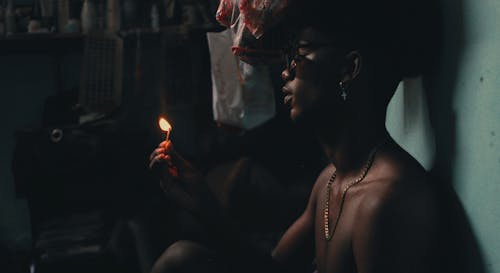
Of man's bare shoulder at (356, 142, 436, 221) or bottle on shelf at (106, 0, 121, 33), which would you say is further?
bottle on shelf at (106, 0, 121, 33)

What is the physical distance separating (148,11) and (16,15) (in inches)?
32.8

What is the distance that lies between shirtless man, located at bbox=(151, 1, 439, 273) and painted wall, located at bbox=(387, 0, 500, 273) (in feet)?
0.26

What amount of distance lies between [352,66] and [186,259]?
0.81m

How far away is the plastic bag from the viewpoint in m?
3.12

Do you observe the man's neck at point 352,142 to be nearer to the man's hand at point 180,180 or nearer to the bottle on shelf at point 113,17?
the man's hand at point 180,180

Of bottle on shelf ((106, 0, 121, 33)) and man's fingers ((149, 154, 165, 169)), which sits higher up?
bottle on shelf ((106, 0, 121, 33))

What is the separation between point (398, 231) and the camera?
3.45ft

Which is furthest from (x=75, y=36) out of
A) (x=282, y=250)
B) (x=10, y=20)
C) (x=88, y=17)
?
(x=282, y=250)

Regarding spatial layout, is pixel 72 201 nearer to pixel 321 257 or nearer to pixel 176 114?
pixel 176 114

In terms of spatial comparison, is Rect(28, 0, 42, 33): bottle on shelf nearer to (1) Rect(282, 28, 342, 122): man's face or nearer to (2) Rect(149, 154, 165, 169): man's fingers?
(2) Rect(149, 154, 165, 169): man's fingers

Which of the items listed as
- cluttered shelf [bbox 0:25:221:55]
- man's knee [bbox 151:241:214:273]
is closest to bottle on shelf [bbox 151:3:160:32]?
cluttered shelf [bbox 0:25:221:55]

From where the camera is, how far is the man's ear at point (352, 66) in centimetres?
118

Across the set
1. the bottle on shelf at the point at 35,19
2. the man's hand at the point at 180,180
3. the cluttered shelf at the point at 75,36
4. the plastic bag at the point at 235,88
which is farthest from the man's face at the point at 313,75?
the bottle on shelf at the point at 35,19

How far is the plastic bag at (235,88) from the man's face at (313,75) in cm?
180
